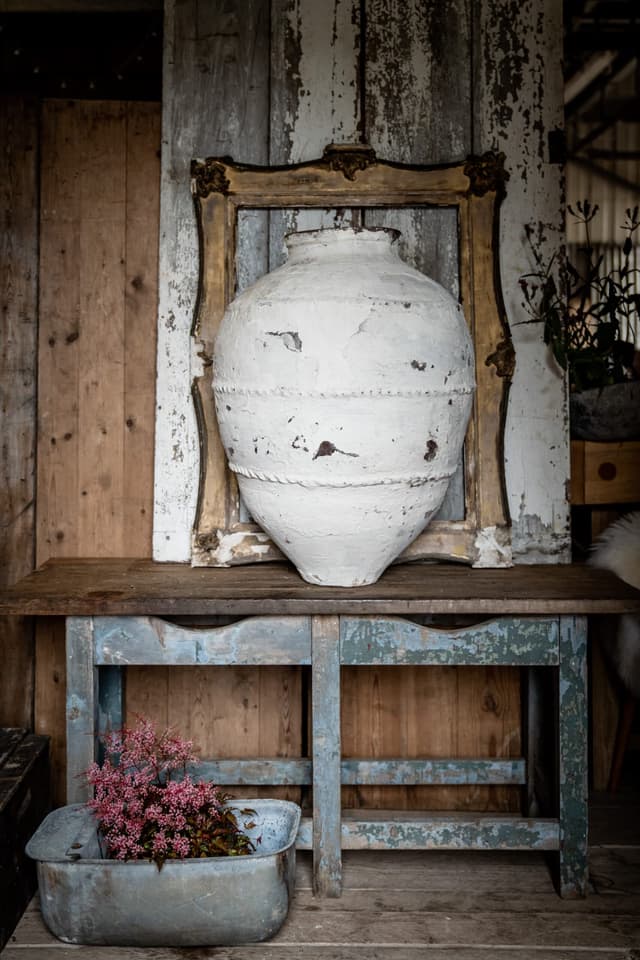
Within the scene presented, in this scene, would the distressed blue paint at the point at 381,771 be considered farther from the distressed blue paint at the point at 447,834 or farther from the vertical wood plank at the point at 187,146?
the vertical wood plank at the point at 187,146

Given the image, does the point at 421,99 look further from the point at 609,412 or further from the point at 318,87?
the point at 609,412

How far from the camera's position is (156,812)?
2.02m

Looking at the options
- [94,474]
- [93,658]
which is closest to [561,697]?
[93,658]

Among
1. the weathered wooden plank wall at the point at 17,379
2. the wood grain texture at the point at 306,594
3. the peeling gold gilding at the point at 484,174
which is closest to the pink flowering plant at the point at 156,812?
the wood grain texture at the point at 306,594

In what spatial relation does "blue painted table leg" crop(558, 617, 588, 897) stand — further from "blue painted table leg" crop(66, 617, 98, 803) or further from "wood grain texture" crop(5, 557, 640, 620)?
"blue painted table leg" crop(66, 617, 98, 803)

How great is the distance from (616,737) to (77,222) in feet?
6.83

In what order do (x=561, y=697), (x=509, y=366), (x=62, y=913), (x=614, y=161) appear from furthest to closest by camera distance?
(x=614, y=161) < (x=509, y=366) < (x=561, y=697) < (x=62, y=913)

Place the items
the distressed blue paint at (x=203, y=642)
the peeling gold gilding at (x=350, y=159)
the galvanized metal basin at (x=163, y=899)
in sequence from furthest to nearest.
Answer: the peeling gold gilding at (x=350, y=159), the distressed blue paint at (x=203, y=642), the galvanized metal basin at (x=163, y=899)

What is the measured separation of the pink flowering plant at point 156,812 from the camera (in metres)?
2.00

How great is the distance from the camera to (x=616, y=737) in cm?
285

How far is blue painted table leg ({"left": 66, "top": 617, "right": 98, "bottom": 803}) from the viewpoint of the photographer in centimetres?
218

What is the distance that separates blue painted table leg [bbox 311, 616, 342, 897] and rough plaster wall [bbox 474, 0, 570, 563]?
2.19 feet

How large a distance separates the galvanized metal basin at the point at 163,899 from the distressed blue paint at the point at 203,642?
41 cm

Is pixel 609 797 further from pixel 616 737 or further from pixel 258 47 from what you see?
pixel 258 47
